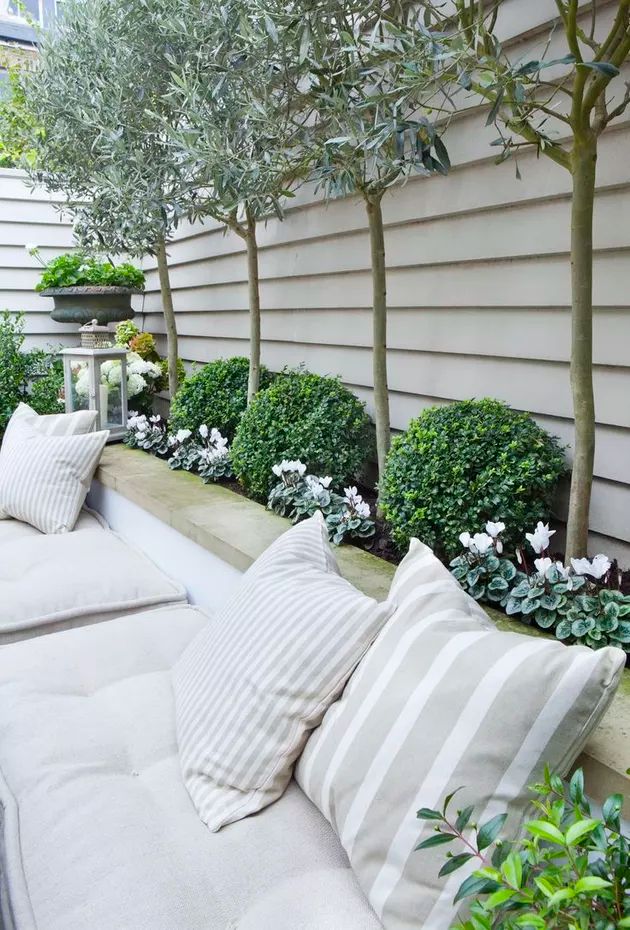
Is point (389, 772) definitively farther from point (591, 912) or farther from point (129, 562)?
point (129, 562)

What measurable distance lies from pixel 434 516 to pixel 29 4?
6791 millimetres

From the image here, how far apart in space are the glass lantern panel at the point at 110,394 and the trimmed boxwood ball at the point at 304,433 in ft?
4.13

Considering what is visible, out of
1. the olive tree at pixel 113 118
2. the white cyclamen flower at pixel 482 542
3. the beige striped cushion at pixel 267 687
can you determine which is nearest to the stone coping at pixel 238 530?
the white cyclamen flower at pixel 482 542

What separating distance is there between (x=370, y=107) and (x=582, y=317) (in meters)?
1.02

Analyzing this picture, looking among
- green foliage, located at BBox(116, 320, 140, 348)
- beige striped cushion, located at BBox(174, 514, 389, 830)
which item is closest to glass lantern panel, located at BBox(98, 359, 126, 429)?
green foliage, located at BBox(116, 320, 140, 348)

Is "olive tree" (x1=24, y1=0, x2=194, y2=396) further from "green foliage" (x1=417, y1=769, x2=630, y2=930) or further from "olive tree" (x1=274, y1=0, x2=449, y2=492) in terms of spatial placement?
"green foliage" (x1=417, y1=769, x2=630, y2=930)

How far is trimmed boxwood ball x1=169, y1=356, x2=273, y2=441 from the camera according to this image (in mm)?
3490

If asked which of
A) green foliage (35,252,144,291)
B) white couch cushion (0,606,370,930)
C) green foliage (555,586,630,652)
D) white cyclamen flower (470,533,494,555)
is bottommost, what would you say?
white couch cushion (0,606,370,930)

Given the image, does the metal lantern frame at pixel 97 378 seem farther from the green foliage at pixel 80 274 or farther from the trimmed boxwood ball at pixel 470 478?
the trimmed boxwood ball at pixel 470 478

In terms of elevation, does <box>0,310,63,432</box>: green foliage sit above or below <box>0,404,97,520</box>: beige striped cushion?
above

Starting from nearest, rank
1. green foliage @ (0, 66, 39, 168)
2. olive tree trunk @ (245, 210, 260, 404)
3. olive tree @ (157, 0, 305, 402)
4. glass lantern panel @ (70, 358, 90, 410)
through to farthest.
Result: olive tree @ (157, 0, 305, 402), olive tree trunk @ (245, 210, 260, 404), green foliage @ (0, 66, 39, 168), glass lantern panel @ (70, 358, 90, 410)

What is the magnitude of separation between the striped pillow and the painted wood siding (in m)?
1.10

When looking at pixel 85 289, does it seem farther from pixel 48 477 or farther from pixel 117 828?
pixel 117 828

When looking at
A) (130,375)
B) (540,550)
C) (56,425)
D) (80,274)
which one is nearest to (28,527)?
(56,425)
